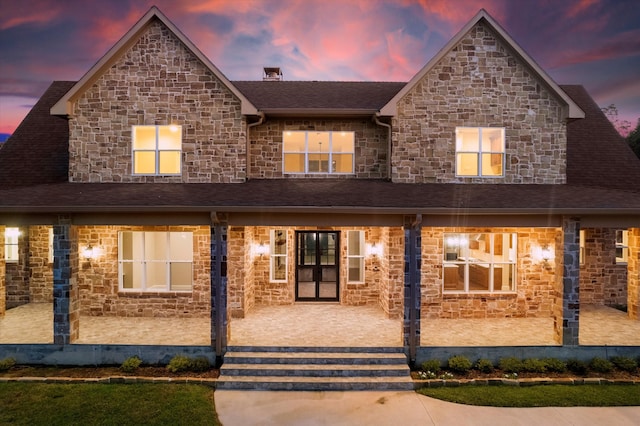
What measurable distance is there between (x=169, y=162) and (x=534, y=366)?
11706 millimetres

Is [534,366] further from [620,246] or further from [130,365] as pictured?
[130,365]

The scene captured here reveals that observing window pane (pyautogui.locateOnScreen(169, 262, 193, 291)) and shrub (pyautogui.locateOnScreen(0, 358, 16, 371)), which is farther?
window pane (pyautogui.locateOnScreen(169, 262, 193, 291))

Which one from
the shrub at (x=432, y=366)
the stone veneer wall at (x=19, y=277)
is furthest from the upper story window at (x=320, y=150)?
the stone veneer wall at (x=19, y=277)

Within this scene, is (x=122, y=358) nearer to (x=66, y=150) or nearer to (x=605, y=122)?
(x=66, y=150)

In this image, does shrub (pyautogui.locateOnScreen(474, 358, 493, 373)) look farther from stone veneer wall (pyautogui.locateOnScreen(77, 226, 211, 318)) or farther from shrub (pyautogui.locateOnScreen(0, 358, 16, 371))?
shrub (pyautogui.locateOnScreen(0, 358, 16, 371))

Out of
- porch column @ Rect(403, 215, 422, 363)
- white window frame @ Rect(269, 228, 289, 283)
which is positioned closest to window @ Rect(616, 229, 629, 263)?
porch column @ Rect(403, 215, 422, 363)

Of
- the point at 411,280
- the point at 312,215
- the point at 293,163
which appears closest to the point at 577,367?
the point at 411,280

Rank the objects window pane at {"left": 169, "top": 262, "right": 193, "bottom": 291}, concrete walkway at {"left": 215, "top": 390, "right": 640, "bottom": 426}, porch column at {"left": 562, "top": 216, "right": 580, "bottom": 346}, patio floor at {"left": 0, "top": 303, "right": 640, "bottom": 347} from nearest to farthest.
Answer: concrete walkway at {"left": 215, "top": 390, "right": 640, "bottom": 426} → porch column at {"left": 562, "top": 216, "right": 580, "bottom": 346} → patio floor at {"left": 0, "top": 303, "right": 640, "bottom": 347} → window pane at {"left": 169, "top": 262, "right": 193, "bottom": 291}

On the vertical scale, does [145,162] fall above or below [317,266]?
above

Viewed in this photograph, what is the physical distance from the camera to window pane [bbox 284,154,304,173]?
1266cm

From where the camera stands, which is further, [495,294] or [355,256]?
[355,256]

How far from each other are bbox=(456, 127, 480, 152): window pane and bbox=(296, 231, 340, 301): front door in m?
5.28

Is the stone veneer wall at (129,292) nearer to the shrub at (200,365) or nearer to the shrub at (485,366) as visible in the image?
the shrub at (200,365)

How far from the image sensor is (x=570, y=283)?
930 cm
